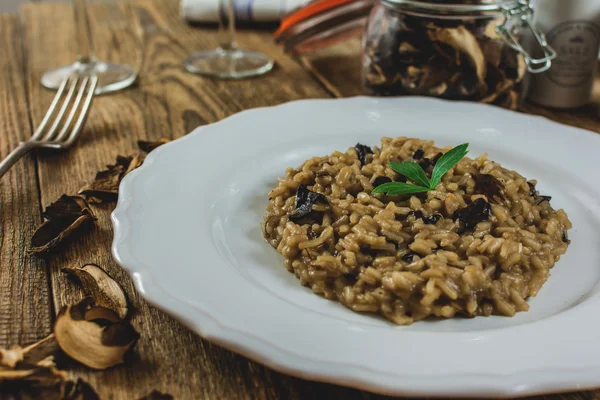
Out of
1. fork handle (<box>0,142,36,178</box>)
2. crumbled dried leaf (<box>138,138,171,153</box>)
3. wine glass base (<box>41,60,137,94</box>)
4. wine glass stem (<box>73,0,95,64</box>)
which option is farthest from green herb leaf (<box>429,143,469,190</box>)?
wine glass stem (<box>73,0,95,64</box>)

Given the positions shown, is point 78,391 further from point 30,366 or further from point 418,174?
point 418,174

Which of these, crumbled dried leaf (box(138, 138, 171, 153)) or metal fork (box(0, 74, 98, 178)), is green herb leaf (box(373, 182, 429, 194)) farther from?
metal fork (box(0, 74, 98, 178))

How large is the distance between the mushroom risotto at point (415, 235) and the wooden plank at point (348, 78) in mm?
1070

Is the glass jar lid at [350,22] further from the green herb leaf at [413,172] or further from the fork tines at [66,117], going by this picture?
the fork tines at [66,117]

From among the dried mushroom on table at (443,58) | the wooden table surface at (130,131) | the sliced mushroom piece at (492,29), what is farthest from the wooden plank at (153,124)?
the sliced mushroom piece at (492,29)

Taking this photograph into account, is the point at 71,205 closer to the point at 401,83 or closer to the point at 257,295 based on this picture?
the point at 257,295

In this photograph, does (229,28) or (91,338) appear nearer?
(91,338)

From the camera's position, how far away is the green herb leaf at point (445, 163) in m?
1.77

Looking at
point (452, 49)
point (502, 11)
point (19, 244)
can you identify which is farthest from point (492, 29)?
Answer: point (19, 244)

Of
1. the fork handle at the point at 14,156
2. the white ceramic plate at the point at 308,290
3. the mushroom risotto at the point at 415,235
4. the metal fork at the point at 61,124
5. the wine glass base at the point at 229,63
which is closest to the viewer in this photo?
the white ceramic plate at the point at 308,290

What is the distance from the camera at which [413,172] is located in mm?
1778

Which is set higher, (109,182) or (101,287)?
(101,287)

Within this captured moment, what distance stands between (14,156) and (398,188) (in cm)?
129

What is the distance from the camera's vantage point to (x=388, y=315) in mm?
1463
